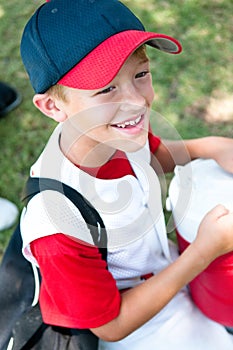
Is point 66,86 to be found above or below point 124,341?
above

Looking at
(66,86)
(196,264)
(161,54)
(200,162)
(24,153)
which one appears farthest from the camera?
(161,54)

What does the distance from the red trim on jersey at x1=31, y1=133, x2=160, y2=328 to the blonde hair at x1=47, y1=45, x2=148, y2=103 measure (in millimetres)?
296

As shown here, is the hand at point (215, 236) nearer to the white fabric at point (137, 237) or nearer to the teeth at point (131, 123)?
the white fabric at point (137, 237)

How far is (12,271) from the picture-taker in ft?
4.91

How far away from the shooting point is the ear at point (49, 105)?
1.13 meters

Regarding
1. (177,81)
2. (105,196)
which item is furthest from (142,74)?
(177,81)

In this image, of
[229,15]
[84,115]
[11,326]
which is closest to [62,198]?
[84,115]

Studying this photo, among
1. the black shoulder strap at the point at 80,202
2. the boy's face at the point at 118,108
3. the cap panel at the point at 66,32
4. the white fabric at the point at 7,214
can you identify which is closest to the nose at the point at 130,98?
the boy's face at the point at 118,108

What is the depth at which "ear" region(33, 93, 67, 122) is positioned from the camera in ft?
3.71

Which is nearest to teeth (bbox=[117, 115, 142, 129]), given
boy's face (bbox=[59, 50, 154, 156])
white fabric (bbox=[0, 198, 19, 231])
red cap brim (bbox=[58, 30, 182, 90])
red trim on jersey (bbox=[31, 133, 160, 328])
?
boy's face (bbox=[59, 50, 154, 156])

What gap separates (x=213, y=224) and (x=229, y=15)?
1820 millimetres

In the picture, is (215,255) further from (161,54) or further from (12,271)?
(161,54)

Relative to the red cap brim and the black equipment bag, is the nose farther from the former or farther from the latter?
the black equipment bag

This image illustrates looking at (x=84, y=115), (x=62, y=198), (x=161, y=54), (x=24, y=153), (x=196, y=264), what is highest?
(x=84, y=115)
